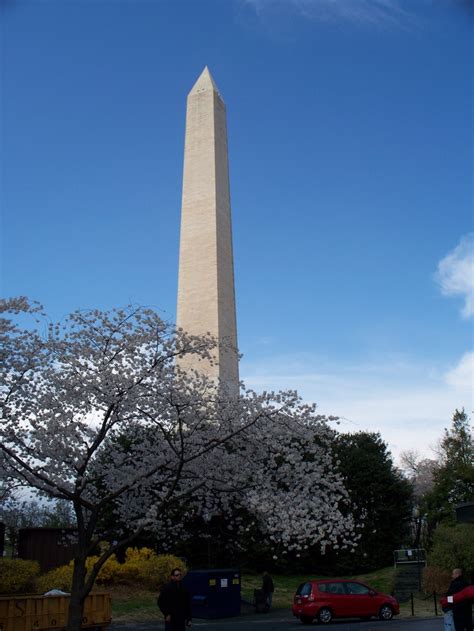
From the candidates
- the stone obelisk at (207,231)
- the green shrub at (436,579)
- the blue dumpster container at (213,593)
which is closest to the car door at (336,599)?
the blue dumpster container at (213,593)

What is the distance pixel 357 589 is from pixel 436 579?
6399 mm

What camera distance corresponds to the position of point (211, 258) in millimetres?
33438

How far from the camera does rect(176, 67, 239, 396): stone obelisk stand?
3275 cm

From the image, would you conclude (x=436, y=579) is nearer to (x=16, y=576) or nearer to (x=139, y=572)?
(x=139, y=572)

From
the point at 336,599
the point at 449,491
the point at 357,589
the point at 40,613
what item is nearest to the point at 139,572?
the point at 336,599

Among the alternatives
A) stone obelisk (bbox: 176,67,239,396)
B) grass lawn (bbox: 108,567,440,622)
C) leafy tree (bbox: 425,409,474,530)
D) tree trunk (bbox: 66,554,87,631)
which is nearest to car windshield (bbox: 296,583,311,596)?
grass lawn (bbox: 108,567,440,622)

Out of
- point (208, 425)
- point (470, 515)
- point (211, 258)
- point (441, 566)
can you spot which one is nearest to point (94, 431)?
point (208, 425)

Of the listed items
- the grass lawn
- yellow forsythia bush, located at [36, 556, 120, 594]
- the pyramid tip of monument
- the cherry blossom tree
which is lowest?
the grass lawn

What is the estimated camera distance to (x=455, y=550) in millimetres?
25984

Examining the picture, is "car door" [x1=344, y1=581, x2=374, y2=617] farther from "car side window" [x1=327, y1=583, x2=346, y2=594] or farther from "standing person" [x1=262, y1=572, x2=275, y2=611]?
"standing person" [x1=262, y1=572, x2=275, y2=611]

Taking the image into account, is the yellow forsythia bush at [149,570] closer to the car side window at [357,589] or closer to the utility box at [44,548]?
the utility box at [44,548]

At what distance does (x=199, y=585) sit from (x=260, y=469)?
787 cm

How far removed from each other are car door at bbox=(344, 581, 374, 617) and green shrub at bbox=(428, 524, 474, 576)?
6458 millimetres

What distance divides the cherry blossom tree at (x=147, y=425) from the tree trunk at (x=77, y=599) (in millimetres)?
28
